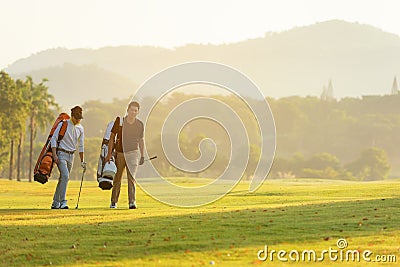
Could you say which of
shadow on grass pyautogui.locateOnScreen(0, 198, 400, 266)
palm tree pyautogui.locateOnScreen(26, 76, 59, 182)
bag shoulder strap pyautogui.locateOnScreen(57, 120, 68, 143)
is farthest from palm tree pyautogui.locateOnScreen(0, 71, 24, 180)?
shadow on grass pyautogui.locateOnScreen(0, 198, 400, 266)

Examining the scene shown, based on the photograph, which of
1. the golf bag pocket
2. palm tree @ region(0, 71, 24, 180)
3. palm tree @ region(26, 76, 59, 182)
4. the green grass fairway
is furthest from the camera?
palm tree @ region(26, 76, 59, 182)

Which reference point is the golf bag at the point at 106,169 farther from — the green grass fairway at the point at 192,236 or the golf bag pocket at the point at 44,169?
the golf bag pocket at the point at 44,169

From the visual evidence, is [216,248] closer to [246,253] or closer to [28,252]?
[246,253]

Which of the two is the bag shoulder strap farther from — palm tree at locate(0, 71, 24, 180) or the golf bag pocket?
palm tree at locate(0, 71, 24, 180)

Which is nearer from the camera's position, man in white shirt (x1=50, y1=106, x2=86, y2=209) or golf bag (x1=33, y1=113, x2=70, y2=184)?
golf bag (x1=33, y1=113, x2=70, y2=184)

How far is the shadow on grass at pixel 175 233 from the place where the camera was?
1633 centimetres

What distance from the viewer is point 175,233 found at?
61.0 ft

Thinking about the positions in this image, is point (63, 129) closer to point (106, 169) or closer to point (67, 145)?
point (67, 145)

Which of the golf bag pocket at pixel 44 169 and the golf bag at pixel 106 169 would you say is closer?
the golf bag pocket at pixel 44 169

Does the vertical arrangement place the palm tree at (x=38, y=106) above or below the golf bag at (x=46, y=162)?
above

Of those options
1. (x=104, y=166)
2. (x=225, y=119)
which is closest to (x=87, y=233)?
(x=104, y=166)

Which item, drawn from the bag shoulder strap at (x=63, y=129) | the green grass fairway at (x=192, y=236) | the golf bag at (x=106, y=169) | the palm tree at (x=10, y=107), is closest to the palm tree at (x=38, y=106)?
the palm tree at (x=10, y=107)

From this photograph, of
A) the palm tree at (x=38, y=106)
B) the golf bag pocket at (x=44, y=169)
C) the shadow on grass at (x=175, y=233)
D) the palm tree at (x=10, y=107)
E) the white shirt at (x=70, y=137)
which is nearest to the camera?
the shadow on grass at (x=175, y=233)

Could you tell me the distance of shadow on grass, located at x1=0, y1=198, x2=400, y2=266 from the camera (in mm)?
16328
